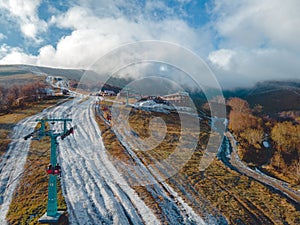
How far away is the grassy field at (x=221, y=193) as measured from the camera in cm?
1593

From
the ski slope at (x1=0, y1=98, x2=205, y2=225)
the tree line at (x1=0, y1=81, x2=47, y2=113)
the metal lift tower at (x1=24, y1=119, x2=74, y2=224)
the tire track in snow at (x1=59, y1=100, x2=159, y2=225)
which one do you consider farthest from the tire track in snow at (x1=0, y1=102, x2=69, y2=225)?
the tree line at (x1=0, y1=81, x2=47, y2=113)

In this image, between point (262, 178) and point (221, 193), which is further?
point (262, 178)

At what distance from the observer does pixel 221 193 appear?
18.8 m

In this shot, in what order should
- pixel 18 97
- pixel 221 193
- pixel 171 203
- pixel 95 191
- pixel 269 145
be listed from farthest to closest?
pixel 18 97
pixel 269 145
pixel 221 193
pixel 95 191
pixel 171 203

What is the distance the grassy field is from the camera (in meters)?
15.9

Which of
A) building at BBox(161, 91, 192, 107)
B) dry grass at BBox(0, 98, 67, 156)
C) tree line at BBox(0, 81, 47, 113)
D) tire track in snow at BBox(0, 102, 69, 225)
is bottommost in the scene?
tire track in snow at BBox(0, 102, 69, 225)

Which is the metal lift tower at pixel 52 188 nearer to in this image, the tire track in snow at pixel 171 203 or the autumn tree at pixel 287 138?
the tire track in snow at pixel 171 203

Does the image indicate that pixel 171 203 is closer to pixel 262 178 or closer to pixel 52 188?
pixel 52 188

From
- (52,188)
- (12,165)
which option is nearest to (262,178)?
(52,188)

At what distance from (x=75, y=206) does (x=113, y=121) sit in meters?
24.6

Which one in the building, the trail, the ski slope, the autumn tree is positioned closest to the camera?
the ski slope

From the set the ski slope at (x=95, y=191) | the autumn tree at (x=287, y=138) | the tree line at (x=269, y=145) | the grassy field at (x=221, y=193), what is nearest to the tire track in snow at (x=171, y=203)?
the ski slope at (x=95, y=191)

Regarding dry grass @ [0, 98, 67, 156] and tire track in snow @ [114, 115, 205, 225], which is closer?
tire track in snow @ [114, 115, 205, 225]

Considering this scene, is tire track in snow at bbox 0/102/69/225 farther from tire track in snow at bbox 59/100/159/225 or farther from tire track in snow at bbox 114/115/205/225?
tire track in snow at bbox 114/115/205/225
